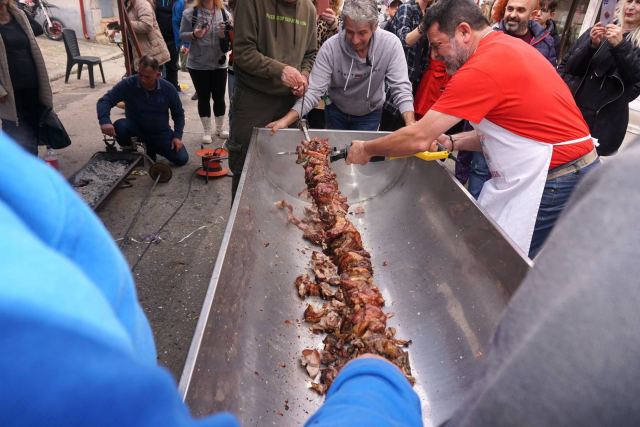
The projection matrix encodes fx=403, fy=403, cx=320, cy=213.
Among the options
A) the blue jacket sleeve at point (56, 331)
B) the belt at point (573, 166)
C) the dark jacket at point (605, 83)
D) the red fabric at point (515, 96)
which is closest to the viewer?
the blue jacket sleeve at point (56, 331)

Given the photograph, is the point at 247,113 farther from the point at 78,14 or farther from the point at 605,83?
the point at 78,14

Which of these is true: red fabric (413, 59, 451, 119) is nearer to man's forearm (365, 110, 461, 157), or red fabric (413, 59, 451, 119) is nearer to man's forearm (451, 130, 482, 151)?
man's forearm (451, 130, 482, 151)

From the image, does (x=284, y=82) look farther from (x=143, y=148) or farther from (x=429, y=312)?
(x=143, y=148)

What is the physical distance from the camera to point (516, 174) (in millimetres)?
2871

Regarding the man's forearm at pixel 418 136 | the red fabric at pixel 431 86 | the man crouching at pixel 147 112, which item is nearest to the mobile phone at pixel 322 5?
the red fabric at pixel 431 86

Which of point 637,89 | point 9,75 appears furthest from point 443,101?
point 9,75

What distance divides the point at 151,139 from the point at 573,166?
17.4 feet

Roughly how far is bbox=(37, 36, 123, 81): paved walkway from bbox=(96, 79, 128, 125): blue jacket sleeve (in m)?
6.42

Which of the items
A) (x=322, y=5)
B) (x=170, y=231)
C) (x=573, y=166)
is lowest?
(x=170, y=231)

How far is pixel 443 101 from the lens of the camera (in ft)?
8.69

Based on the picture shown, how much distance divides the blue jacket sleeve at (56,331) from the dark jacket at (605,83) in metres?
5.31

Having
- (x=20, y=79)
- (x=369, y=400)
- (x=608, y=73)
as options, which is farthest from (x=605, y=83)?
(x=20, y=79)

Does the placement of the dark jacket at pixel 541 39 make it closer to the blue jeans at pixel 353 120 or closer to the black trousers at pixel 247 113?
the blue jeans at pixel 353 120

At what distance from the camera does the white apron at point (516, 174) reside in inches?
109
